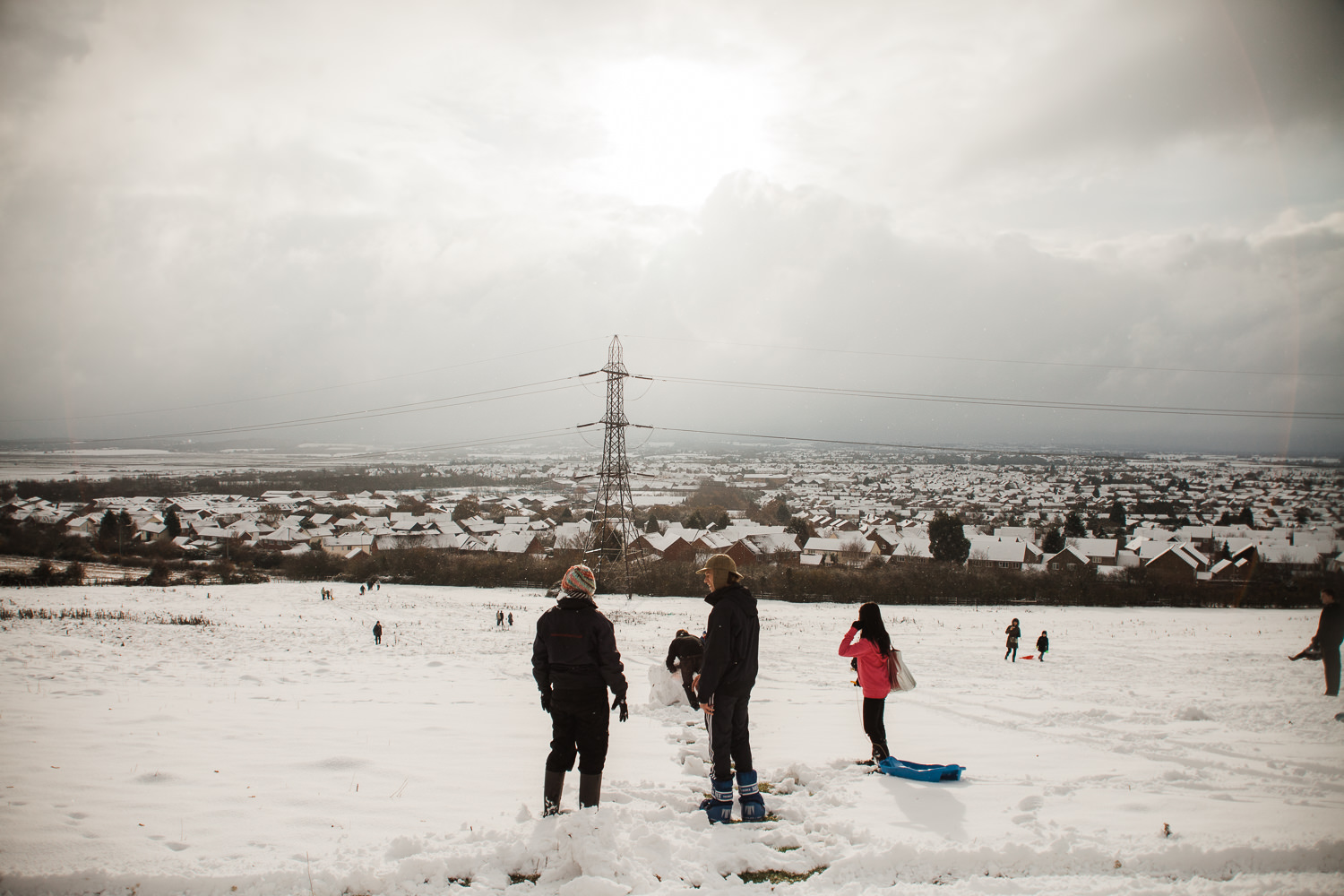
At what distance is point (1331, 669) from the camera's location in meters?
8.35

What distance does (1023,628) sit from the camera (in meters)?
27.2

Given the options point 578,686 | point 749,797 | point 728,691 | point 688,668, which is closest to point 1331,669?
point 688,668

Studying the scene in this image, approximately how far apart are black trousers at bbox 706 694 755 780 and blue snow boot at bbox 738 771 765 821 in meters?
0.06

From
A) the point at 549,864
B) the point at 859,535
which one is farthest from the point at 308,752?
the point at 859,535

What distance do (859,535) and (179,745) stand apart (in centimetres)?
6463

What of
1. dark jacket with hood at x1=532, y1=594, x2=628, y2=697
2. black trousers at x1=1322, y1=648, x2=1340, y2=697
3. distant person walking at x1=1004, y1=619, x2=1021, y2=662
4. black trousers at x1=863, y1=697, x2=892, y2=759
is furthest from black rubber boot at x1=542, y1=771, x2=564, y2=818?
distant person walking at x1=1004, y1=619, x2=1021, y2=662

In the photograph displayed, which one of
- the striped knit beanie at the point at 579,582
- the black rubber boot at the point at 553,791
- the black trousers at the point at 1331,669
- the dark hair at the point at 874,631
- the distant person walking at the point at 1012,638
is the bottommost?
the distant person walking at the point at 1012,638

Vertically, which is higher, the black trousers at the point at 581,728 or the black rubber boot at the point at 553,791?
the black trousers at the point at 581,728

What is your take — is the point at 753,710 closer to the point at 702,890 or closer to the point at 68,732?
the point at 702,890

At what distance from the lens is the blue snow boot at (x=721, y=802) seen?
4594mm

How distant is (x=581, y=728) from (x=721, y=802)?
3.92ft

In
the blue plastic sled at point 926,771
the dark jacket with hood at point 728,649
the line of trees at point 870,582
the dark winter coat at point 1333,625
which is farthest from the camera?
the line of trees at point 870,582

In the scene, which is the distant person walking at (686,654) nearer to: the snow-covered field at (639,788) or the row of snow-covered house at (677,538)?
the snow-covered field at (639,788)

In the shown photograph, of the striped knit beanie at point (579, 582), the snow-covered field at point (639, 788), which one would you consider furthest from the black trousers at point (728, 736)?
the striped knit beanie at point (579, 582)
